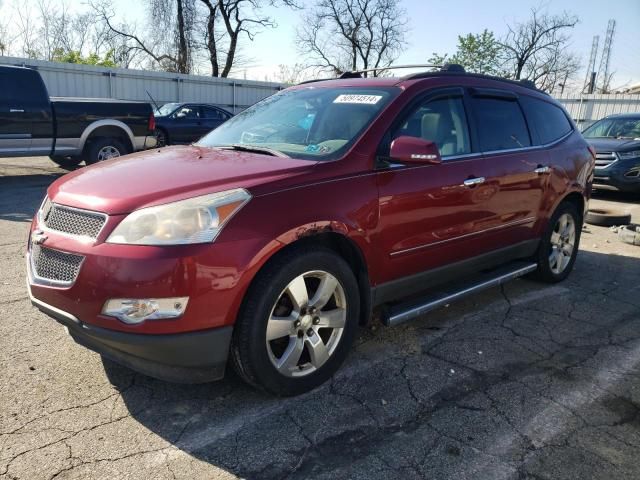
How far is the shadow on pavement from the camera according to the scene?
2.40 meters

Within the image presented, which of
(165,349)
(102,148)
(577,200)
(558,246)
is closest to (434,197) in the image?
(165,349)

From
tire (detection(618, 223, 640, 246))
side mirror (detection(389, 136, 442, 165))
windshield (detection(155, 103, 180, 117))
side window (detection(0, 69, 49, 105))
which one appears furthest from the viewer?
windshield (detection(155, 103, 180, 117))

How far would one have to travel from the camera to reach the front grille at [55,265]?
253 centimetres

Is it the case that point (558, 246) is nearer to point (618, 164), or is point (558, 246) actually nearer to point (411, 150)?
point (411, 150)

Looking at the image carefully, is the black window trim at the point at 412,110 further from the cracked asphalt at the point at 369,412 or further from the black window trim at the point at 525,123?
the cracked asphalt at the point at 369,412

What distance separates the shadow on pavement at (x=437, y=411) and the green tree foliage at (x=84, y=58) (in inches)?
1406

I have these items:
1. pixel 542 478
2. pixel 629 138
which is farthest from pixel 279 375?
pixel 629 138

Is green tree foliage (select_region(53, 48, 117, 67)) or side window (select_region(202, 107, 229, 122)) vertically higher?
green tree foliage (select_region(53, 48, 117, 67))

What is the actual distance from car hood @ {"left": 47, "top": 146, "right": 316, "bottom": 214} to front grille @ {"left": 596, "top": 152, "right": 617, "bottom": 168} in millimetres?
9353

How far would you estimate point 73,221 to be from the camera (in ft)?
8.71

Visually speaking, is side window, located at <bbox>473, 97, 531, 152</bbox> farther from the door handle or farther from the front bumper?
the front bumper

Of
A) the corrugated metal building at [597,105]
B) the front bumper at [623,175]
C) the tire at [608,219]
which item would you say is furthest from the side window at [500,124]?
the corrugated metal building at [597,105]

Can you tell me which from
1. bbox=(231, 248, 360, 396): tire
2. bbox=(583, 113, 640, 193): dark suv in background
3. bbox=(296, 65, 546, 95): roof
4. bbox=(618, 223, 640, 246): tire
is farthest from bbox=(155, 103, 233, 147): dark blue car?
bbox=(231, 248, 360, 396): tire

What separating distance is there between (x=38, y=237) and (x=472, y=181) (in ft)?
9.30
